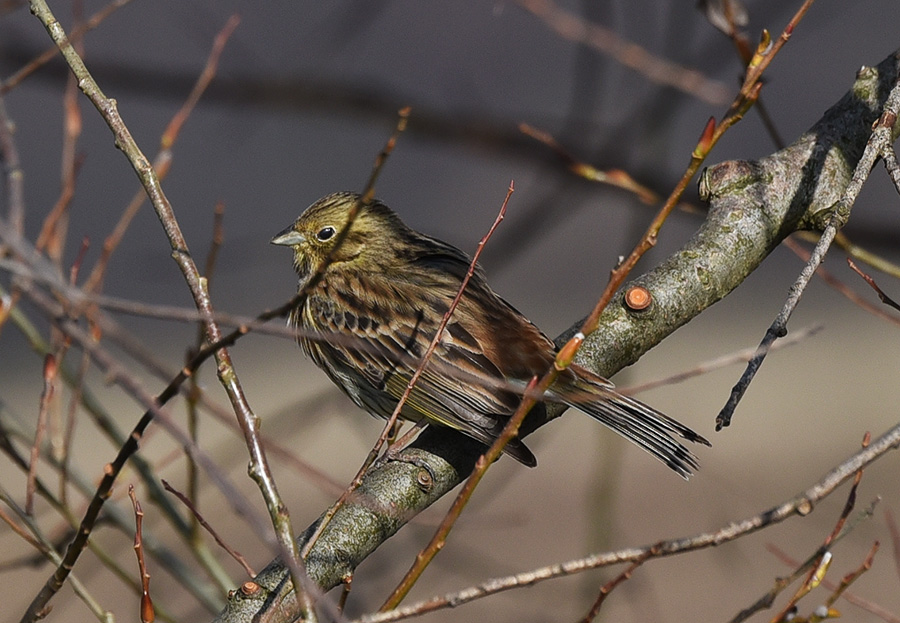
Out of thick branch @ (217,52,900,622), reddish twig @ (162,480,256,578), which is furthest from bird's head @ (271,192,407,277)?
reddish twig @ (162,480,256,578)

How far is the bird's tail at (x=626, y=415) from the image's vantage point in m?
3.02

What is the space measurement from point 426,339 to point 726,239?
3.80 feet

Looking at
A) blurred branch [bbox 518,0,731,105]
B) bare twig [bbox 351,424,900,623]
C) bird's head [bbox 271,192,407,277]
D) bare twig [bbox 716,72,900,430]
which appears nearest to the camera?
bare twig [bbox 351,424,900,623]

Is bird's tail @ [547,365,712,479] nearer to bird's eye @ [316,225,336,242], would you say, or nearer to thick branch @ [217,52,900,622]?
thick branch @ [217,52,900,622]

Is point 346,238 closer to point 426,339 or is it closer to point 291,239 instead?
point 291,239

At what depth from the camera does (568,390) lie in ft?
10.2

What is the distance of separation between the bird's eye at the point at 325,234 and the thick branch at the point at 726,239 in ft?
4.10

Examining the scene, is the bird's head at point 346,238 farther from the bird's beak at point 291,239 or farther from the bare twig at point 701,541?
the bare twig at point 701,541

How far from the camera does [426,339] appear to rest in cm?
367

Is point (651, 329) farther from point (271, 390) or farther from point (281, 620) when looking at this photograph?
point (271, 390)

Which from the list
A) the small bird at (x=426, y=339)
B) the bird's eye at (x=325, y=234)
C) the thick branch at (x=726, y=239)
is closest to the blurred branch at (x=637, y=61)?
the thick branch at (x=726, y=239)

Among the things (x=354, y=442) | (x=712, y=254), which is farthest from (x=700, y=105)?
(x=712, y=254)

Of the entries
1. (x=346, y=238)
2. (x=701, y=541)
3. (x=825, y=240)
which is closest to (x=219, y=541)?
(x=701, y=541)

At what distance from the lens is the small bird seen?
10.2 feet
